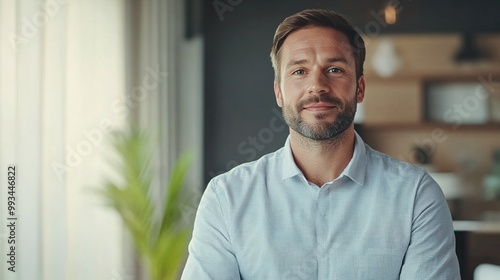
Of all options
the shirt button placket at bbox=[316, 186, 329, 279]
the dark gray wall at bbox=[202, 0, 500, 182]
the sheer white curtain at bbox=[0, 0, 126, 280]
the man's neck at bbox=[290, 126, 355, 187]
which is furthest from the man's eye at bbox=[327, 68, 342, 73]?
the dark gray wall at bbox=[202, 0, 500, 182]

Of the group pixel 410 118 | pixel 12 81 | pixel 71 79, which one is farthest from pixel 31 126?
pixel 410 118

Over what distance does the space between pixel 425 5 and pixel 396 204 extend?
3710 mm

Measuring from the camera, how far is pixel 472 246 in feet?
16.2

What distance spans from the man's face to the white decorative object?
10.9 ft

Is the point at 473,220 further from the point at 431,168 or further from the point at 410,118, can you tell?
the point at 410,118

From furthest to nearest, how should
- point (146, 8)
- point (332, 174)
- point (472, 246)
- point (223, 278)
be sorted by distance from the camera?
point (472, 246), point (146, 8), point (332, 174), point (223, 278)

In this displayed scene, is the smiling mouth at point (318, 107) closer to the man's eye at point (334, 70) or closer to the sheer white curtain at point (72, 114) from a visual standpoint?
the man's eye at point (334, 70)

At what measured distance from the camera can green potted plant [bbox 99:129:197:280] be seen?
3201 millimetres

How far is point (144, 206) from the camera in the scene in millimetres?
3273

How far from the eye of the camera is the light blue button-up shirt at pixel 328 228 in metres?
1.59

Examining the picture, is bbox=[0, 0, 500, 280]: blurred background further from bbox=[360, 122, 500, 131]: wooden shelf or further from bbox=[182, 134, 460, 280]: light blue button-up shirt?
bbox=[182, 134, 460, 280]: light blue button-up shirt

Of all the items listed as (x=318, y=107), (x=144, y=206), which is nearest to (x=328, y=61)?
(x=318, y=107)

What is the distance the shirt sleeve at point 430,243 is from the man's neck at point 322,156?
0.22 m

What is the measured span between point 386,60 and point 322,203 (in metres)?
3.57
